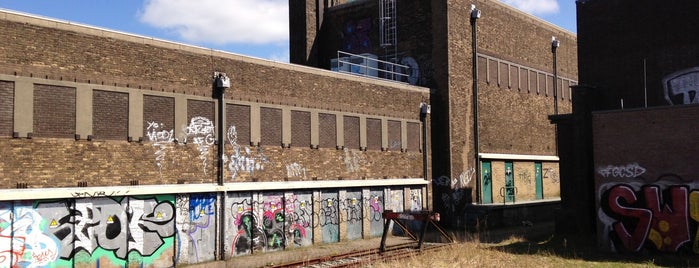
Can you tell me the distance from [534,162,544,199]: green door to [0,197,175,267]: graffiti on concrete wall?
2288 cm

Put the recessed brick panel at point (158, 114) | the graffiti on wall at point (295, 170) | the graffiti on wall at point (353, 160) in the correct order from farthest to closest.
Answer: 1. the graffiti on wall at point (353, 160)
2. the graffiti on wall at point (295, 170)
3. the recessed brick panel at point (158, 114)

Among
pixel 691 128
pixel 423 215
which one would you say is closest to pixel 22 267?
pixel 423 215

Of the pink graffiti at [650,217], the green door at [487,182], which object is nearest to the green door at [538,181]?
the green door at [487,182]

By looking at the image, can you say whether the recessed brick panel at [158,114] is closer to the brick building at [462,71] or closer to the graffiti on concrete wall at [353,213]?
the graffiti on concrete wall at [353,213]

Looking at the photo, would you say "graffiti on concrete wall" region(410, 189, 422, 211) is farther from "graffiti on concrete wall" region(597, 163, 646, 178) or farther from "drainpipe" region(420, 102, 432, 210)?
"graffiti on concrete wall" region(597, 163, 646, 178)

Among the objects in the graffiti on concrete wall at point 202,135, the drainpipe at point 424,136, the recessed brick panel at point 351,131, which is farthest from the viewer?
the drainpipe at point 424,136

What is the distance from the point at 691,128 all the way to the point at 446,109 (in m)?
11.5

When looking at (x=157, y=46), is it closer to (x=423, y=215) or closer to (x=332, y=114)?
(x=332, y=114)

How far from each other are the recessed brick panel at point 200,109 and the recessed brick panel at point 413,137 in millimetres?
10358

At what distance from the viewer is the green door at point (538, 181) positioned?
34.9 meters

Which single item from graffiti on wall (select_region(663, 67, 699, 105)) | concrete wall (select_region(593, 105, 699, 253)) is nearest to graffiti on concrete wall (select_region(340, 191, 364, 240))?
concrete wall (select_region(593, 105, 699, 253))

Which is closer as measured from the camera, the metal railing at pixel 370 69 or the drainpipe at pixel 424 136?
the drainpipe at pixel 424 136

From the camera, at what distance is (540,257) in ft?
58.7

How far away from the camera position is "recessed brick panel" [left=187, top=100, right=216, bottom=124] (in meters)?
18.6
